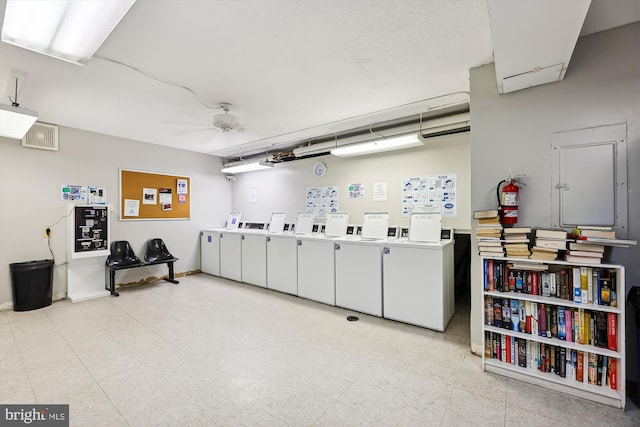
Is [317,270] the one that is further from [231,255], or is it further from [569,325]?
[569,325]

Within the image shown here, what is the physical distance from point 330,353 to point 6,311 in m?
4.31

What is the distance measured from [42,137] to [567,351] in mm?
6345

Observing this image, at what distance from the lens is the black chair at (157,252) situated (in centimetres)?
473

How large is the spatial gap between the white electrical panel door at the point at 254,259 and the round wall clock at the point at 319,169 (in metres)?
1.44

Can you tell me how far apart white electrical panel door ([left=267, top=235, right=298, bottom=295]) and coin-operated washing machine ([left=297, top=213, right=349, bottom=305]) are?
11 centimetres

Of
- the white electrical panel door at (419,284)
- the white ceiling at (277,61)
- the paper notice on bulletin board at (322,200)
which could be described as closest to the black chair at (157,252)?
the white ceiling at (277,61)

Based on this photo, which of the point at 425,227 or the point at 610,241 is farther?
the point at 425,227

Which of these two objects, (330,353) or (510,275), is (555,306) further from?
(330,353)

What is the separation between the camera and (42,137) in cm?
377

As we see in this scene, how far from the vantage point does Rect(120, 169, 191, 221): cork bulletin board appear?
462 cm

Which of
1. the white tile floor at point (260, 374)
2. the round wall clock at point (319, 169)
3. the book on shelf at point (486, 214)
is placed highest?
the round wall clock at point (319, 169)

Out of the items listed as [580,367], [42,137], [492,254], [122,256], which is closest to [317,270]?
[492,254]

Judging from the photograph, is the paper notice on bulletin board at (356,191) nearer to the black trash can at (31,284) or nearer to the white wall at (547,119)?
the white wall at (547,119)

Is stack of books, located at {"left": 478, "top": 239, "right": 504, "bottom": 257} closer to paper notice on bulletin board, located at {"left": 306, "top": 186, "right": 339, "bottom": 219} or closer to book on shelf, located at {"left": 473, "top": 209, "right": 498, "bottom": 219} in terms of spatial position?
book on shelf, located at {"left": 473, "top": 209, "right": 498, "bottom": 219}
